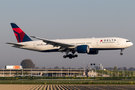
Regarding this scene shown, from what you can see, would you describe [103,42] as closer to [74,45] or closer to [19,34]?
[74,45]

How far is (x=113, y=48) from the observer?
65312mm

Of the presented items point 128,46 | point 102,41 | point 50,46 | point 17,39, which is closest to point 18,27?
point 17,39

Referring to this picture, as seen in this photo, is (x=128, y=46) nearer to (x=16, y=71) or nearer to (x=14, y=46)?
(x=14, y=46)

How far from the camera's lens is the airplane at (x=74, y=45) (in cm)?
6519

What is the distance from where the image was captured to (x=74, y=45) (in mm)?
69188

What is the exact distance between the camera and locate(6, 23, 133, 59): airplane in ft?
214

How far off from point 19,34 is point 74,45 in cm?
2359

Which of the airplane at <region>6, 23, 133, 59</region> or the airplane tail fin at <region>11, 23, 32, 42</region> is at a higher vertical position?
the airplane tail fin at <region>11, 23, 32, 42</region>

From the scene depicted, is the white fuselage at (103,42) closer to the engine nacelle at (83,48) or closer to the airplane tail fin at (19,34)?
the engine nacelle at (83,48)

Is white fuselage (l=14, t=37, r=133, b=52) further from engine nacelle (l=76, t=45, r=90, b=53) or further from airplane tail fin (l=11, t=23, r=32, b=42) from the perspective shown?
airplane tail fin (l=11, t=23, r=32, b=42)

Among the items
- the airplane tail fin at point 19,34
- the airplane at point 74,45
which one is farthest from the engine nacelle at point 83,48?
the airplane tail fin at point 19,34

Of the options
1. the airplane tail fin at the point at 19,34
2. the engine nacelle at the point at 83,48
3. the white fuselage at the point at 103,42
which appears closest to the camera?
the white fuselage at the point at 103,42

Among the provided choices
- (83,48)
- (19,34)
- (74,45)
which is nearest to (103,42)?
(83,48)

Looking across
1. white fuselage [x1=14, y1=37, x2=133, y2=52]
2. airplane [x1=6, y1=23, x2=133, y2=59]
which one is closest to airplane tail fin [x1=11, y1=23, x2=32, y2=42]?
airplane [x1=6, y1=23, x2=133, y2=59]
